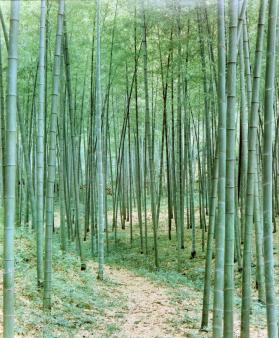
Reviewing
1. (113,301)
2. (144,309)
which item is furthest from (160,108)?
(144,309)

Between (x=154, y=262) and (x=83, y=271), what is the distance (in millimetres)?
2574

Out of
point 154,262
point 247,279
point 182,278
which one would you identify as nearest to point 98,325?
point 247,279

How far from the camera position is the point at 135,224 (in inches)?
543

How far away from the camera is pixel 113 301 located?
580 cm

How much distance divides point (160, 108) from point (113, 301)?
7257 mm

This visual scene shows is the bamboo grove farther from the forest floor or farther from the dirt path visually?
the dirt path

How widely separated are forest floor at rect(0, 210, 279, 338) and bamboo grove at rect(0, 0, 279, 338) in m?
0.23

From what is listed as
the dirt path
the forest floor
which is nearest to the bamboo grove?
the forest floor

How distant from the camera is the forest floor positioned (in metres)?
4.39

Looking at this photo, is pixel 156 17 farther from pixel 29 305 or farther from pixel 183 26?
pixel 29 305

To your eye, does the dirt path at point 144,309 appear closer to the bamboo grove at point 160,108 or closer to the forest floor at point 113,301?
the forest floor at point 113,301

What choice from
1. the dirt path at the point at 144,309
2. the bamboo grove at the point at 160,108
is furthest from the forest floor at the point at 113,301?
the bamboo grove at the point at 160,108

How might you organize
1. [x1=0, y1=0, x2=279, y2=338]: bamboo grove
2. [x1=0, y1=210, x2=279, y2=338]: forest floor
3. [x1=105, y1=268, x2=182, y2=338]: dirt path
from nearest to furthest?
[x1=0, y1=0, x2=279, y2=338]: bamboo grove → [x1=0, y1=210, x2=279, y2=338]: forest floor → [x1=105, y1=268, x2=182, y2=338]: dirt path

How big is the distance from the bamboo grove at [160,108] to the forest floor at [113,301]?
0.75 ft
